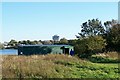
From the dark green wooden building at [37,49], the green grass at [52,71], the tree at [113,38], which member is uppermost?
the tree at [113,38]

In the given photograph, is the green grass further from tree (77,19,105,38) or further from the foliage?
tree (77,19,105,38)

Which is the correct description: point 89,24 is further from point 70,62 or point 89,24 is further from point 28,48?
point 70,62

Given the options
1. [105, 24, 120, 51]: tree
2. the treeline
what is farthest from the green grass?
[105, 24, 120, 51]: tree

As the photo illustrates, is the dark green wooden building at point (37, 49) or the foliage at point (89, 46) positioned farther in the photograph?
the foliage at point (89, 46)

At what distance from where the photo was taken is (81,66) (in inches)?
833

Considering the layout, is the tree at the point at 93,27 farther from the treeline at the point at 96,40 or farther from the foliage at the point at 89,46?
the foliage at the point at 89,46

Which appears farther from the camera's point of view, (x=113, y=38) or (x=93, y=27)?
(x=93, y=27)

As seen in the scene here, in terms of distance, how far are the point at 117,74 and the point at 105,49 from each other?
109ft

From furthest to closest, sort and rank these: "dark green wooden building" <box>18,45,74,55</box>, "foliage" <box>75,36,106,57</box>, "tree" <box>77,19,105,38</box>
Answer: "tree" <box>77,19,105,38</box> → "foliage" <box>75,36,106,57</box> → "dark green wooden building" <box>18,45,74,55</box>

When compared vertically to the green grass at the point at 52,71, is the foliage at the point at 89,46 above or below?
above

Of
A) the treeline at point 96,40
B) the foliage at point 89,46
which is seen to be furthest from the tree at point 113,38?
the foliage at point 89,46

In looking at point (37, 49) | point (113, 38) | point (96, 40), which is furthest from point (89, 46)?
point (113, 38)

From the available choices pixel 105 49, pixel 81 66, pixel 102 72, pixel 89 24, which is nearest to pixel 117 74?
pixel 102 72

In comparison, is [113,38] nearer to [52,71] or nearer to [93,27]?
[93,27]
